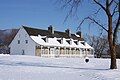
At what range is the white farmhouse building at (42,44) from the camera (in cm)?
6444

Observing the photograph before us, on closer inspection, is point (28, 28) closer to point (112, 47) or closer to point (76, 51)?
point (76, 51)

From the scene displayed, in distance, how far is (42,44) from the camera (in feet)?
210

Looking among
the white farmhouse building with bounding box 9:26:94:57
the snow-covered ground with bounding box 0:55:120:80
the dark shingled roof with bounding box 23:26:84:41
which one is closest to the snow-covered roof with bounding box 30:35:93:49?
the white farmhouse building with bounding box 9:26:94:57

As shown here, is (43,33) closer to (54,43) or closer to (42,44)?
(54,43)

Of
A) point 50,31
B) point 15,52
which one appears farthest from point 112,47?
point 50,31

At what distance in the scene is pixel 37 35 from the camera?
67.5 meters

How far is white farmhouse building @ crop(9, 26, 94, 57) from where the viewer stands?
6444 cm

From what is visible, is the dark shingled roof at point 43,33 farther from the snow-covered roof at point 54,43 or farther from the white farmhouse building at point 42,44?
the snow-covered roof at point 54,43

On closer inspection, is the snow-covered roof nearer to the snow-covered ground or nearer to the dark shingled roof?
the dark shingled roof

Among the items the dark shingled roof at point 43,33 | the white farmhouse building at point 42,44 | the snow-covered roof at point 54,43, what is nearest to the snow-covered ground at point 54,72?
the white farmhouse building at point 42,44

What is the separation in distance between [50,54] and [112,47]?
44543 millimetres

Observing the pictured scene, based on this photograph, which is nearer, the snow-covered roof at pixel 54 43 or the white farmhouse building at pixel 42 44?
the white farmhouse building at pixel 42 44

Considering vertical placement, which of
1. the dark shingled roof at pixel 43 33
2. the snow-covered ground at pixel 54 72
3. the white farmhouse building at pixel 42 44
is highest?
the dark shingled roof at pixel 43 33

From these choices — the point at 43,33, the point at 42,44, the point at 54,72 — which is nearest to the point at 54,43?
the point at 43,33
